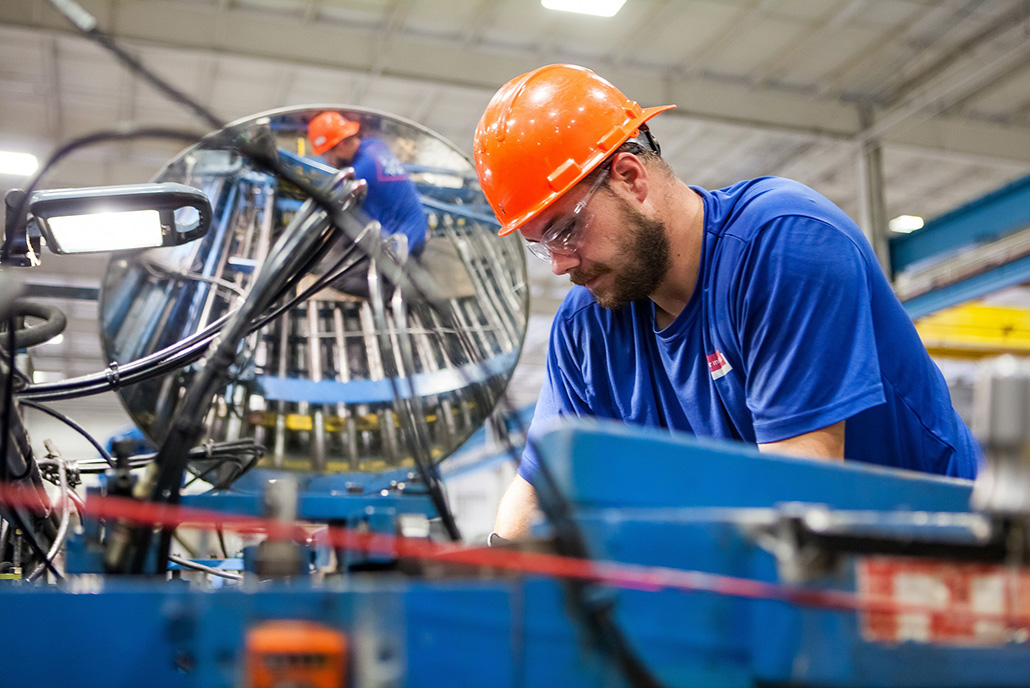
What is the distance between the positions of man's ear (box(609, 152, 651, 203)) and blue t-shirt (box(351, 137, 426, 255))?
582 mm

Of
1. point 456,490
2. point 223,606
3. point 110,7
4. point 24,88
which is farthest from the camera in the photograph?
point 456,490

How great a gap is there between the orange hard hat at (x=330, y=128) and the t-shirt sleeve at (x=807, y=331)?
96cm

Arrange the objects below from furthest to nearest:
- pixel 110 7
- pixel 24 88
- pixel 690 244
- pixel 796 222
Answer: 1. pixel 24 88
2. pixel 110 7
3. pixel 690 244
4. pixel 796 222

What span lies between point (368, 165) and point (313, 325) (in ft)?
1.16

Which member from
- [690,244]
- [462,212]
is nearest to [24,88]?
[462,212]

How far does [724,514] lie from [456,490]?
1399 centimetres

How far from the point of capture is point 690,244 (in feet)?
4.51

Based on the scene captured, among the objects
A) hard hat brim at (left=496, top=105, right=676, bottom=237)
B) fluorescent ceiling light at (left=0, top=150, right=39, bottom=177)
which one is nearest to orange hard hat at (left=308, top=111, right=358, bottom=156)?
hard hat brim at (left=496, top=105, right=676, bottom=237)

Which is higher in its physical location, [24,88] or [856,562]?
[24,88]

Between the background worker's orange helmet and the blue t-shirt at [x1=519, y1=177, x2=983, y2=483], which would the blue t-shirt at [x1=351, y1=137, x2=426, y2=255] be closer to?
the background worker's orange helmet

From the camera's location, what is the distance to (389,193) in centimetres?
183

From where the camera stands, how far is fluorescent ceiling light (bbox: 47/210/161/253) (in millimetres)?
1060

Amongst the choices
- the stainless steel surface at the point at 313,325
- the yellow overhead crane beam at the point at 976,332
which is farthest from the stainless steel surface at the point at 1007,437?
the yellow overhead crane beam at the point at 976,332

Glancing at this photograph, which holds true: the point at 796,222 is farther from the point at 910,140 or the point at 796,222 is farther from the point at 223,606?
the point at 910,140
